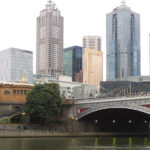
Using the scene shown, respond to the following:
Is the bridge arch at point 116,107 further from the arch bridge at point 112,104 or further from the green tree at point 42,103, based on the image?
the green tree at point 42,103

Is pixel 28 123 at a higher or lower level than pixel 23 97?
lower

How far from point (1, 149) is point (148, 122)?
70.9 m

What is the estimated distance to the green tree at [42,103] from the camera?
93.9 m

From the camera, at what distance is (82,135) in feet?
322

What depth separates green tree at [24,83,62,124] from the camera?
308 feet

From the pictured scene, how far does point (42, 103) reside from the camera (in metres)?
94.0

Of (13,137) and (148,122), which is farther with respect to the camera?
(148,122)

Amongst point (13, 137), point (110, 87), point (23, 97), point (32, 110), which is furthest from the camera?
point (110, 87)

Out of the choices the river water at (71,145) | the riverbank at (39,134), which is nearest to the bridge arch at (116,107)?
the riverbank at (39,134)

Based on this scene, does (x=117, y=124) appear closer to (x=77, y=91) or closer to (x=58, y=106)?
(x=58, y=106)

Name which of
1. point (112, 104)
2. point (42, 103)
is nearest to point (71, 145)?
point (112, 104)

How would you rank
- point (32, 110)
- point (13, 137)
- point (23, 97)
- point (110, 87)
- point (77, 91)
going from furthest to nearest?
point (110, 87)
point (77, 91)
point (23, 97)
point (32, 110)
point (13, 137)

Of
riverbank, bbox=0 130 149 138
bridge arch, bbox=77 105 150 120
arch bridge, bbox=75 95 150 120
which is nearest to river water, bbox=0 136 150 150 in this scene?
bridge arch, bbox=77 105 150 120

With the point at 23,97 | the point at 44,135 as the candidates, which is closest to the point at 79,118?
the point at 44,135
